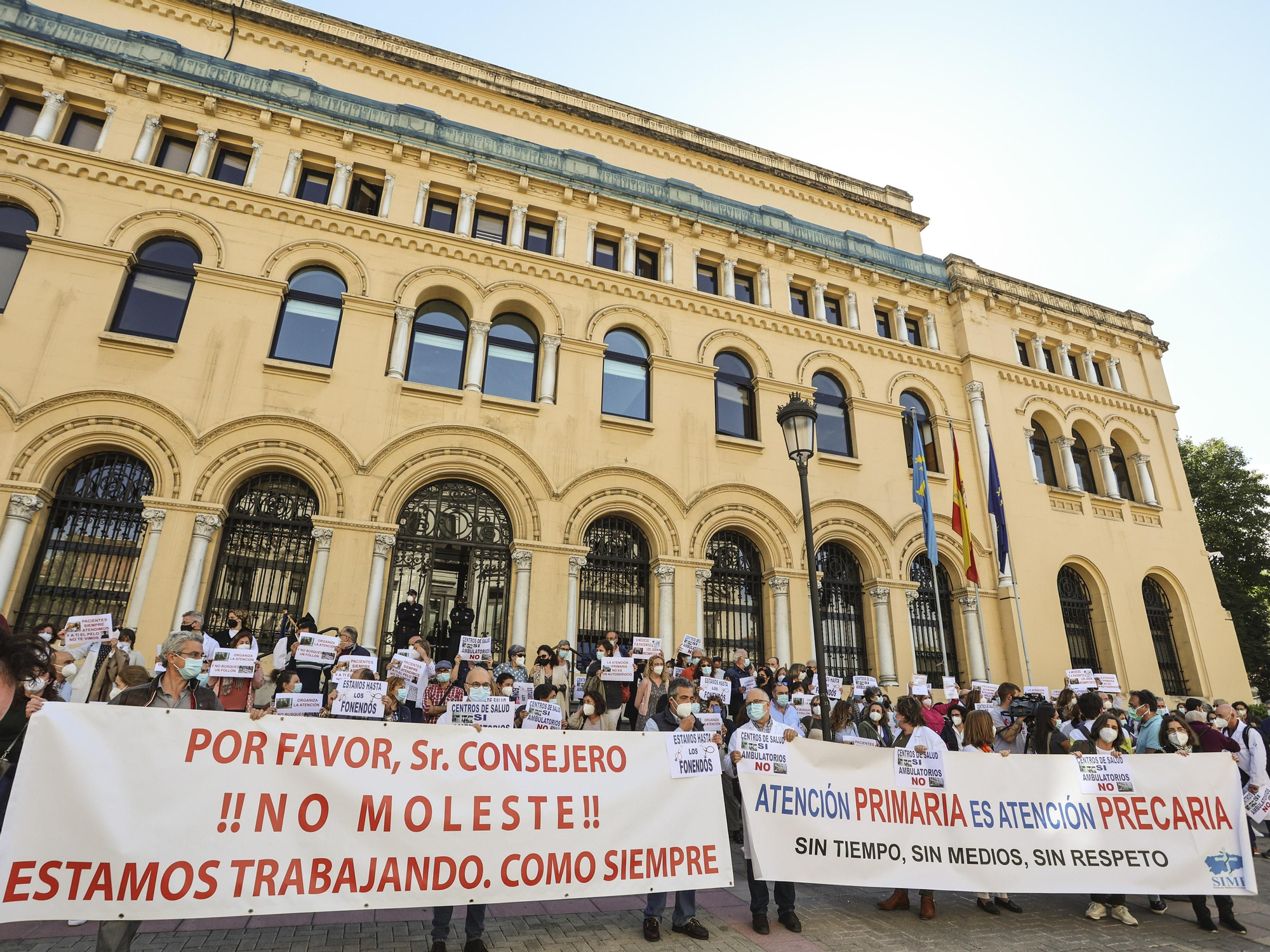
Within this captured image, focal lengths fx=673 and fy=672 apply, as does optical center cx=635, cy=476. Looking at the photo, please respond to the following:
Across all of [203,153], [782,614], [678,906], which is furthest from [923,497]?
[203,153]

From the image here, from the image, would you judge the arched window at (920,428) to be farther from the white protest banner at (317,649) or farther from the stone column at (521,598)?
the white protest banner at (317,649)

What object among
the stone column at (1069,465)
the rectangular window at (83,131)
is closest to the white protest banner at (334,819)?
the rectangular window at (83,131)

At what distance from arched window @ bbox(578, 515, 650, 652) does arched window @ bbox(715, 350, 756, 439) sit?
3.79 metres

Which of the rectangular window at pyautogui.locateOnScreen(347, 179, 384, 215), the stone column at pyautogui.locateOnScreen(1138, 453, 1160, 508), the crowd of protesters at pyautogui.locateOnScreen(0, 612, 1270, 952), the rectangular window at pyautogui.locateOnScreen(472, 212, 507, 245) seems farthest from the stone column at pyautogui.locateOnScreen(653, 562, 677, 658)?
the stone column at pyautogui.locateOnScreen(1138, 453, 1160, 508)

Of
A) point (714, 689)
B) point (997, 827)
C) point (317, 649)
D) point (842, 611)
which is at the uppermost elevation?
point (842, 611)

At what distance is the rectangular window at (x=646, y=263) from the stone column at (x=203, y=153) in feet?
32.8

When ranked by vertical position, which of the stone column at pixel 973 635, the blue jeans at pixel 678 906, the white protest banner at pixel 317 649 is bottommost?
the blue jeans at pixel 678 906

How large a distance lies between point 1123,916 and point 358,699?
7.62 m

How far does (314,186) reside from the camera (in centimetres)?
1592

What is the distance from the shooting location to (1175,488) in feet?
71.4

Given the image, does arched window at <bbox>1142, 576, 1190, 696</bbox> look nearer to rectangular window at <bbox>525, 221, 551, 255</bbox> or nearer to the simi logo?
A: the simi logo

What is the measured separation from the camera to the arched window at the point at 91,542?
38.6ft

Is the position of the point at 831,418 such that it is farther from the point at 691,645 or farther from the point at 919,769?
the point at 919,769

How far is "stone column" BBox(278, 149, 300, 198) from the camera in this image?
1504 centimetres
